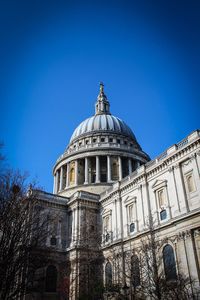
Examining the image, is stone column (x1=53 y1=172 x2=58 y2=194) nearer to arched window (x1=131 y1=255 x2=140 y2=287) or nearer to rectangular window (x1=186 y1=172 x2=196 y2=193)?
arched window (x1=131 y1=255 x2=140 y2=287)

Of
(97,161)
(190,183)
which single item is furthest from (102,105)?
(190,183)

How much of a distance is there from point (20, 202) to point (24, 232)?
196 cm

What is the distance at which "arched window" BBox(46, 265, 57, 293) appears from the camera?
36.1 metres

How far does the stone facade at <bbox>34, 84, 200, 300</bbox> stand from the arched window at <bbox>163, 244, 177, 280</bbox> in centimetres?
63

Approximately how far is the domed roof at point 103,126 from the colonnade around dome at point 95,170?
930cm

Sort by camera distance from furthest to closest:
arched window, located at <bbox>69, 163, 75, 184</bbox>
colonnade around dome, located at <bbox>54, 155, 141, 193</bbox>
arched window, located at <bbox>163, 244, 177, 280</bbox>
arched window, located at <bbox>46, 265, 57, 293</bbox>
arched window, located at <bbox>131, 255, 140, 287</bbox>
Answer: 1. arched window, located at <bbox>69, 163, 75, 184</bbox>
2. colonnade around dome, located at <bbox>54, 155, 141, 193</bbox>
3. arched window, located at <bbox>46, 265, 57, 293</bbox>
4. arched window, located at <bbox>131, 255, 140, 287</bbox>
5. arched window, located at <bbox>163, 244, 177, 280</bbox>

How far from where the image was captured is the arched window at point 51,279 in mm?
36125

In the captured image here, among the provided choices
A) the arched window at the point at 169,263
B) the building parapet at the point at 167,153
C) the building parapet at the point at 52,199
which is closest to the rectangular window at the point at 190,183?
the building parapet at the point at 167,153

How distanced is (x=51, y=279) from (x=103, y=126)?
3547cm

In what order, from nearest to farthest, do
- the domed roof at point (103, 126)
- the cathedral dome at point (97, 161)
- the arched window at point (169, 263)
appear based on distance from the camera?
the arched window at point (169, 263)
the cathedral dome at point (97, 161)
the domed roof at point (103, 126)

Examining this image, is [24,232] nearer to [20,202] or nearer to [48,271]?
[20,202]

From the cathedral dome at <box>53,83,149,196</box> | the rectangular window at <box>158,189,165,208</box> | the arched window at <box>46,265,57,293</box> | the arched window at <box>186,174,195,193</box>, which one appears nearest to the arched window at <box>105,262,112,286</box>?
the arched window at <box>46,265,57,293</box>

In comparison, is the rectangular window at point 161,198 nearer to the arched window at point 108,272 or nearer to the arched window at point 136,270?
the arched window at point 136,270

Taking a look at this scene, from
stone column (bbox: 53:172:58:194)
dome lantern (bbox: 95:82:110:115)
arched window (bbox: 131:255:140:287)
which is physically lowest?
arched window (bbox: 131:255:140:287)
